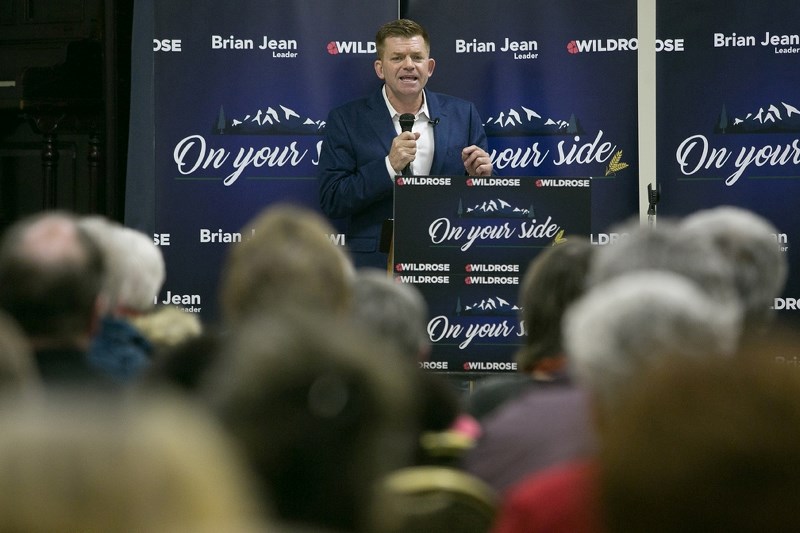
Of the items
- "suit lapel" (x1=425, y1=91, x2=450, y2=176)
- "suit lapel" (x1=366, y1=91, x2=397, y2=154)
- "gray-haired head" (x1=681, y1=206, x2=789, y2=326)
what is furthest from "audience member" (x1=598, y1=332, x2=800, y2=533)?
"suit lapel" (x1=366, y1=91, x2=397, y2=154)

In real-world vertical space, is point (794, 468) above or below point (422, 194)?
below

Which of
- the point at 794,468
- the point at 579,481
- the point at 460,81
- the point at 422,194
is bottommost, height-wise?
the point at 579,481

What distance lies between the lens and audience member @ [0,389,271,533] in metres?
0.83

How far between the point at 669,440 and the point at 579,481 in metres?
0.63

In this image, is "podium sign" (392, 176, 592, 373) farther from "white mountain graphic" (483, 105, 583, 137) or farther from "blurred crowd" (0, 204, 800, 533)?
"white mountain graphic" (483, 105, 583, 137)

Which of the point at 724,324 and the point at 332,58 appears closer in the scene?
the point at 724,324

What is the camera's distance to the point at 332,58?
699 cm

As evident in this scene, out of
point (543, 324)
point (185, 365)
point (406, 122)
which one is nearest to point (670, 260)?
point (543, 324)

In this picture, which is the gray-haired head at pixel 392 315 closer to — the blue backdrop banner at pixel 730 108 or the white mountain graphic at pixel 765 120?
the blue backdrop banner at pixel 730 108

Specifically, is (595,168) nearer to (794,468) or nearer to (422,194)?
(422,194)

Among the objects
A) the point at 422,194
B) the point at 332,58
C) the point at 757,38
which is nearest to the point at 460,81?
the point at 332,58

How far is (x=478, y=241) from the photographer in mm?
4992

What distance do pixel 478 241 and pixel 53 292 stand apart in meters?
2.73

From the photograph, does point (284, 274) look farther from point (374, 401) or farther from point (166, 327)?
point (374, 401)
